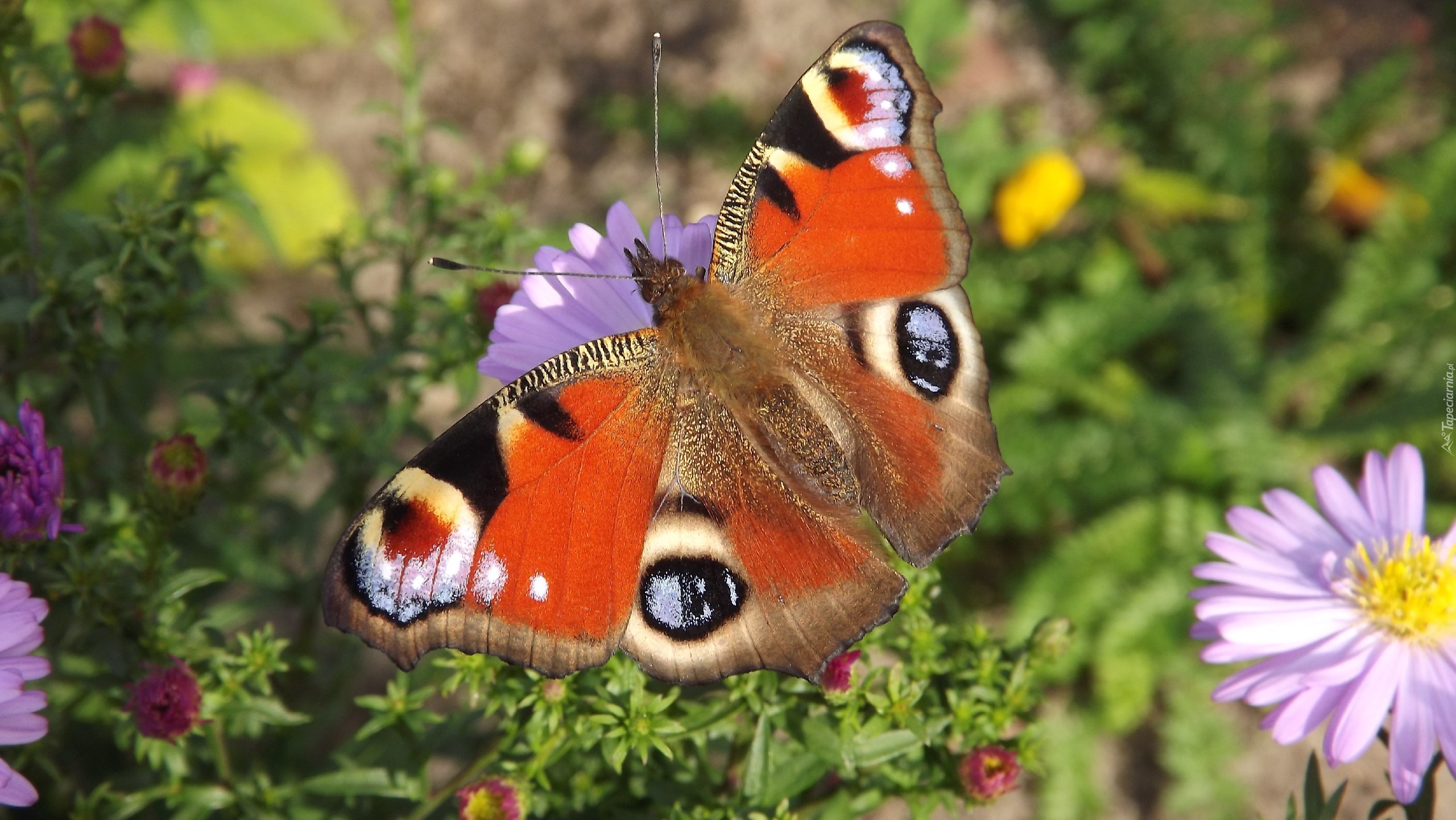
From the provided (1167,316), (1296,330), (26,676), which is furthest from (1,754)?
(1296,330)

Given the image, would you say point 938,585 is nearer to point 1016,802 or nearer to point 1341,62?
point 1016,802

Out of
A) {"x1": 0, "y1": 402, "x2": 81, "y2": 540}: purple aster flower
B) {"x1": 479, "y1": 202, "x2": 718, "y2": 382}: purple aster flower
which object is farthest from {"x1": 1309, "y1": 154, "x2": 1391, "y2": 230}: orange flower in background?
{"x1": 0, "y1": 402, "x2": 81, "y2": 540}: purple aster flower

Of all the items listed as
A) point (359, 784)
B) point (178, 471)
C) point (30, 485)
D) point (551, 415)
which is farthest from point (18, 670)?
point (551, 415)

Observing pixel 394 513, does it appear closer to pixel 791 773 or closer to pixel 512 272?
pixel 512 272

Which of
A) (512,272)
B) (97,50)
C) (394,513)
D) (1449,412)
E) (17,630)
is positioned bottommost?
(17,630)

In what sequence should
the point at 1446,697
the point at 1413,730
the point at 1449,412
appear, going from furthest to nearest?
the point at 1449,412
the point at 1446,697
the point at 1413,730

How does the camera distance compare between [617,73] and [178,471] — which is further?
[617,73]

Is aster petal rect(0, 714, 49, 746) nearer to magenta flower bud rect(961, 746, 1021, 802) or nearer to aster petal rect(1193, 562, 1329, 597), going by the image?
magenta flower bud rect(961, 746, 1021, 802)
